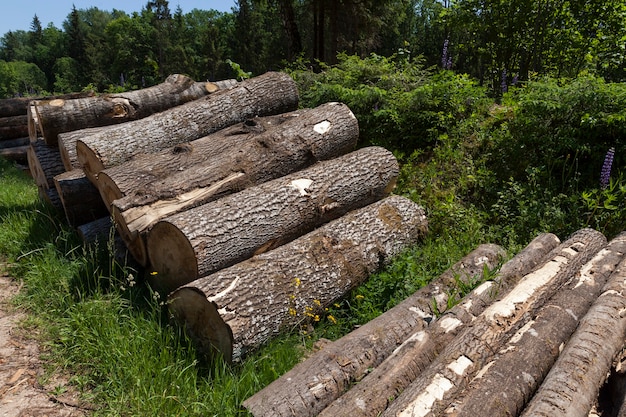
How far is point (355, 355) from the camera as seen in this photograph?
3057mm

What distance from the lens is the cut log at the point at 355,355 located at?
2668 mm

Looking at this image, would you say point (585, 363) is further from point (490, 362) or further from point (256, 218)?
point (256, 218)

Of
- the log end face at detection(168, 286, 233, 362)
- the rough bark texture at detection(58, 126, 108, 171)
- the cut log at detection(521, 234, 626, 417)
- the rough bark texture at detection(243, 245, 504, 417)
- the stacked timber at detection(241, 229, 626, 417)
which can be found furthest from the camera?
the rough bark texture at detection(58, 126, 108, 171)

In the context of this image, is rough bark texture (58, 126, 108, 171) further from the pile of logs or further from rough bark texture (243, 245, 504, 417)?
rough bark texture (243, 245, 504, 417)

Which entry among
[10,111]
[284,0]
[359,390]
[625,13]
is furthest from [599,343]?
[284,0]

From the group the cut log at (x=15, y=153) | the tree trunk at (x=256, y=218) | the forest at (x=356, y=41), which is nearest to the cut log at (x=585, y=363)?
the tree trunk at (x=256, y=218)

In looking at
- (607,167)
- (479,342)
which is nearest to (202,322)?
(479,342)

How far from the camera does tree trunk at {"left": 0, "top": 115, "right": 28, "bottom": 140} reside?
10573 millimetres

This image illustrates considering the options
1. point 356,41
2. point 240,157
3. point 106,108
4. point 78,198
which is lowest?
point 78,198

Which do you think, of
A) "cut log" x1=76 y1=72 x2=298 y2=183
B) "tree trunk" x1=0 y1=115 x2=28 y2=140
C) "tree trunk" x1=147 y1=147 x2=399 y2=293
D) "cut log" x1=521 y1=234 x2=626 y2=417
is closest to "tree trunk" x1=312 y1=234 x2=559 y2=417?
"cut log" x1=521 y1=234 x2=626 y2=417

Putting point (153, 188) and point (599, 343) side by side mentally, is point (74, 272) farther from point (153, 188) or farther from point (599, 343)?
point (599, 343)

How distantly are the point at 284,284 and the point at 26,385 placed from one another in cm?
191

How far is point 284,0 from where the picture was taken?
14.1 m

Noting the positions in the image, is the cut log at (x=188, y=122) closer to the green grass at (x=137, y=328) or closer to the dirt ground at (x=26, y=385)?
the green grass at (x=137, y=328)
